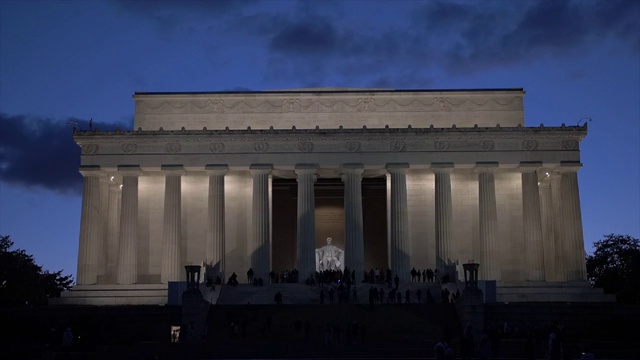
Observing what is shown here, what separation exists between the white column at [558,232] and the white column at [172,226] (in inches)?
1116

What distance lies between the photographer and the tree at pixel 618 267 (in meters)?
80.8

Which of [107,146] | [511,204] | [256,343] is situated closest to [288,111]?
[107,146]

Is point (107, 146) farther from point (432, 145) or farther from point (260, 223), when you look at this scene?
point (432, 145)

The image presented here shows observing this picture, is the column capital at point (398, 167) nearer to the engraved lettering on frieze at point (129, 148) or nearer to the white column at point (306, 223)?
the white column at point (306, 223)

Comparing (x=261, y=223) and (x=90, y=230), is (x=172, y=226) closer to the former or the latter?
(x=90, y=230)

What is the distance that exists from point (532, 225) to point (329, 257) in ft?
54.1

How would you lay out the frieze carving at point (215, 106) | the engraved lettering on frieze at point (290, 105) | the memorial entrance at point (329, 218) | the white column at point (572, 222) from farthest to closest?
the memorial entrance at point (329, 218)
the frieze carving at point (215, 106)
the engraved lettering on frieze at point (290, 105)
the white column at point (572, 222)

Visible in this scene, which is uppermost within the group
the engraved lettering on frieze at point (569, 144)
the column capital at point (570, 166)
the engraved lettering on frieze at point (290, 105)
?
the engraved lettering on frieze at point (290, 105)

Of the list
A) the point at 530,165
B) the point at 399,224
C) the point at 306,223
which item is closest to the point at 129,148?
the point at 306,223

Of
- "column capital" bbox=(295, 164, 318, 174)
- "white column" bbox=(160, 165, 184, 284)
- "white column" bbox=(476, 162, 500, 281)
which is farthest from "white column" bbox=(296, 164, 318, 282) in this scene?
"white column" bbox=(476, 162, 500, 281)

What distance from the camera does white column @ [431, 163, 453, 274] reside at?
67.2 meters

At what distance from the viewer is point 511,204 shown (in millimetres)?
71625

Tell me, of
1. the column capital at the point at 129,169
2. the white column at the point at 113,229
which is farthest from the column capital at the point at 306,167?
the white column at the point at 113,229

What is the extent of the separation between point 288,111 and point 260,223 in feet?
32.6
